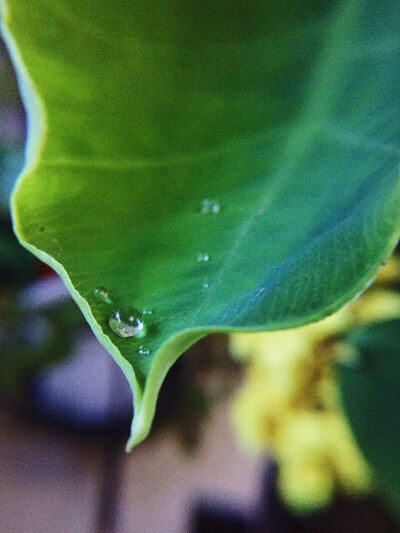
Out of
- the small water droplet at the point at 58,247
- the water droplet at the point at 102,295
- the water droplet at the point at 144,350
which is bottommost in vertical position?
the water droplet at the point at 144,350

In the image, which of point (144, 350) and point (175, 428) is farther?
point (175, 428)

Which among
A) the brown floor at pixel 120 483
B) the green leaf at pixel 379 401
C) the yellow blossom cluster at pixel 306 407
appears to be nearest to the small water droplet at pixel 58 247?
the green leaf at pixel 379 401

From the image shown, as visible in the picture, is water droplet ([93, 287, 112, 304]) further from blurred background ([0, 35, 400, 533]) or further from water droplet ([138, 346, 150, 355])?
blurred background ([0, 35, 400, 533])

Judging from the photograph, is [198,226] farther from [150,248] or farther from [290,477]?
[290,477]

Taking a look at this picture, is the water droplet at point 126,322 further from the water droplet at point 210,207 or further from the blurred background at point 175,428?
the blurred background at point 175,428

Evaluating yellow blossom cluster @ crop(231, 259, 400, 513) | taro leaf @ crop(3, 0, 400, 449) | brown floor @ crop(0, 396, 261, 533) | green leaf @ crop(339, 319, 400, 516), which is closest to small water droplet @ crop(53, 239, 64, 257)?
taro leaf @ crop(3, 0, 400, 449)

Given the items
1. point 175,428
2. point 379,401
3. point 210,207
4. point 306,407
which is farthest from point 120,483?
point 210,207

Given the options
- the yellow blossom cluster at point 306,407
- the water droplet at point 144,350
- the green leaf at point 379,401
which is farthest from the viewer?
the yellow blossom cluster at point 306,407

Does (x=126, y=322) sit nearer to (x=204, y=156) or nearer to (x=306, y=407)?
(x=204, y=156)
